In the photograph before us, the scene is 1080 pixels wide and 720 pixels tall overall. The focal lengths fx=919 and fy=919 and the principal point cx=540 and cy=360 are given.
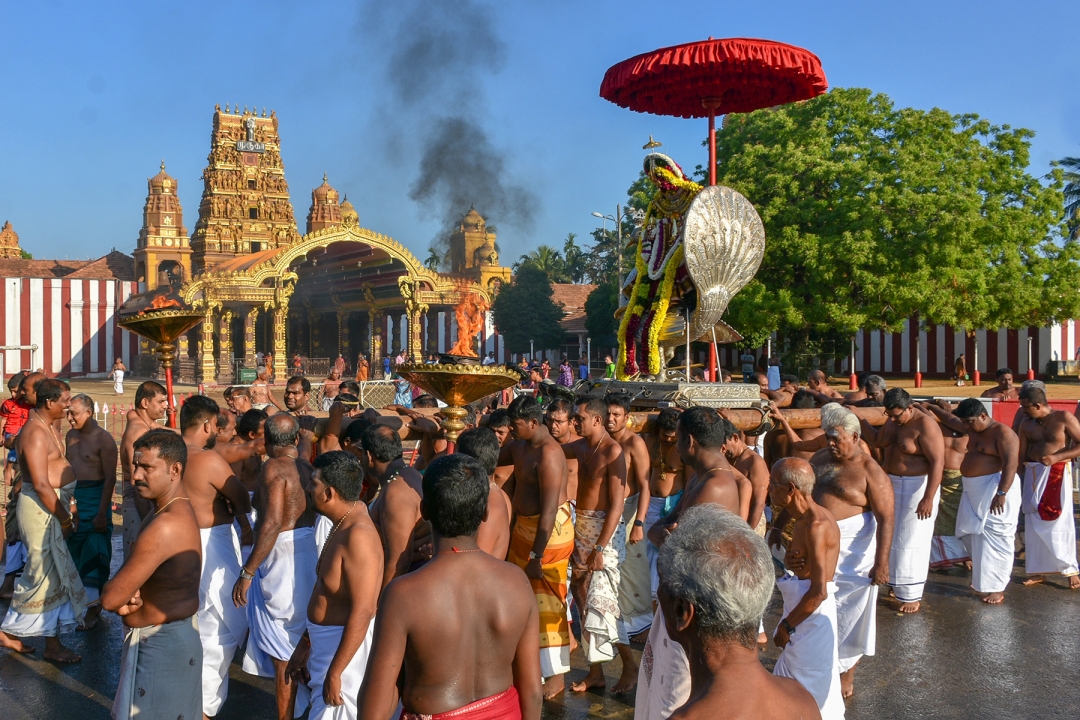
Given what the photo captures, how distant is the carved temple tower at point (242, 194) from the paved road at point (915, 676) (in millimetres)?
39874

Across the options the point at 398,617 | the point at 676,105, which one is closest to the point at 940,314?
the point at 676,105

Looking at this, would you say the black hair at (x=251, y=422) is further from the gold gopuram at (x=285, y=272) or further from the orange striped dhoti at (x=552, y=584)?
the gold gopuram at (x=285, y=272)

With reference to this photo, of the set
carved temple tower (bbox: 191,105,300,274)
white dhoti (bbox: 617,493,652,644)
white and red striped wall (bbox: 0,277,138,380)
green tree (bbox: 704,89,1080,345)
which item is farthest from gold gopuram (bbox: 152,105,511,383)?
white dhoti (bbox: 617,493,652,644)

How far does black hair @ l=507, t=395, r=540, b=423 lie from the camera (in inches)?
207

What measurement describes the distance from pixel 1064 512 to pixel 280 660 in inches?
255

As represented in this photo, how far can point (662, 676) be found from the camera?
352cm

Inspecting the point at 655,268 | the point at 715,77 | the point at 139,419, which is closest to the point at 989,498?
the point at 655,268

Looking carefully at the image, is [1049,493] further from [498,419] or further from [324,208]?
[324,208]

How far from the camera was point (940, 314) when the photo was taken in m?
24.5

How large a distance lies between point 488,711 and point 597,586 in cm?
273

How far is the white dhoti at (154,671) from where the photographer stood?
3.74 meters

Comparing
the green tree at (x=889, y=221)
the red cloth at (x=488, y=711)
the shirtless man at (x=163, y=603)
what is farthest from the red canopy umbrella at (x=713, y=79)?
the green tree at (x=889, y=221)

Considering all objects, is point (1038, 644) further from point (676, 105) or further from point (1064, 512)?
point (676, 105)

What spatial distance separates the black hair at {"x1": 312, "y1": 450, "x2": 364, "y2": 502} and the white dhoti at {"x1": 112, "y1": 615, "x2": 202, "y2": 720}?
849 mm
